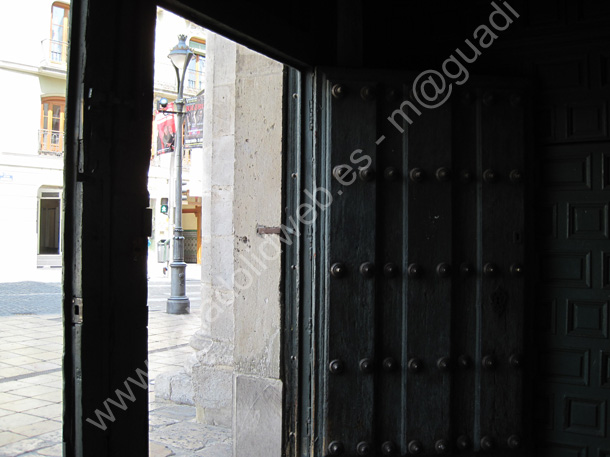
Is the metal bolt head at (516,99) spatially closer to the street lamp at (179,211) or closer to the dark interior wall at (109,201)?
the dark interior wall at (109,201)

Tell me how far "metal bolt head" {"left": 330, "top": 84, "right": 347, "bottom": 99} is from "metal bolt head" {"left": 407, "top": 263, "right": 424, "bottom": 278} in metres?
0.92

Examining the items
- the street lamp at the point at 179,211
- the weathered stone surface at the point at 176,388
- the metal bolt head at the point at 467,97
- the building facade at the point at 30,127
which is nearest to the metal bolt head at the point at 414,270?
the metal bolt head at the point at 467,97

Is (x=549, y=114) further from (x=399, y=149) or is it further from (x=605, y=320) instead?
(x=605, y=320)

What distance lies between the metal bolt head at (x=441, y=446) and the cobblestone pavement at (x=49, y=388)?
5.72 ft

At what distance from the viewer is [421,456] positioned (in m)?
2.74

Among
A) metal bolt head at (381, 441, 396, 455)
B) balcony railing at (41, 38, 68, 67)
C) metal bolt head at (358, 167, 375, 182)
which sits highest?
balcony railing at (41, 38, 68, 67)

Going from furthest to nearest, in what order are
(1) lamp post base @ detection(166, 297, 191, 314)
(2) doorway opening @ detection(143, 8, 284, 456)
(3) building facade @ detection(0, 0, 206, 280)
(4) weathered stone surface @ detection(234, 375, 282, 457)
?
(3) building facade @ detection(0, 0, 206, 280)
(1) lamp post base @ detection(166, 297, 191, 314)
(2) doorway opening @ detection(143, 8, 284, 456)
(4) weathered stone surface @ detection(234, 375, 282, 457)

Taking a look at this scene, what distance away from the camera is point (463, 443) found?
2.75 m

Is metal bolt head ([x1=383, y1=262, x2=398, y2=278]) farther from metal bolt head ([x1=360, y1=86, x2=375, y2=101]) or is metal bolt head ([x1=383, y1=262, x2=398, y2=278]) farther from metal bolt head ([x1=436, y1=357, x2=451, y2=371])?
metal bolt head ([x1=360, y1=86, x2=375, y2=101])

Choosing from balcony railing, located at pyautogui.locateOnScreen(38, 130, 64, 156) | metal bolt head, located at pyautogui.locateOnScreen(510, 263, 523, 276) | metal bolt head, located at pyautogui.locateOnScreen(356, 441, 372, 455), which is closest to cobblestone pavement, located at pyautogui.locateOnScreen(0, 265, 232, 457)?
metal bolt head, located at pyautogui.locateOnScreen(356, 441, 372, 455)

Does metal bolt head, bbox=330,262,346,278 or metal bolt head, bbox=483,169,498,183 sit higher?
metal bolt head, bbox=483,169,498,183

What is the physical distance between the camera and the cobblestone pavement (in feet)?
13.5

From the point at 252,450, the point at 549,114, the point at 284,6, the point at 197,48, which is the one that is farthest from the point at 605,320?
the point at 197,48

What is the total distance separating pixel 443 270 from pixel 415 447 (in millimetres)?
889
